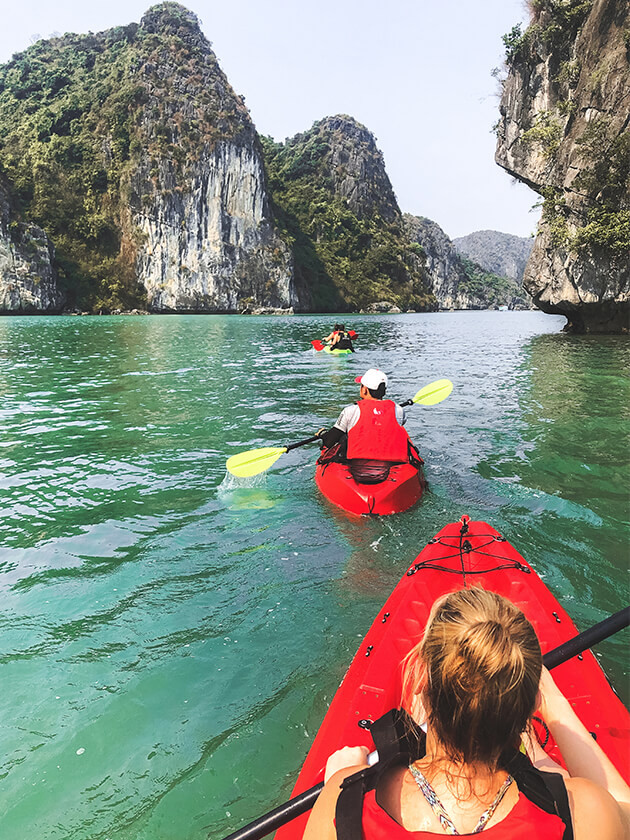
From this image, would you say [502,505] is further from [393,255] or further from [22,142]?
[393,255]

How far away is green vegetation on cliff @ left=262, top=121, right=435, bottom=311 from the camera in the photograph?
8457 centimetres

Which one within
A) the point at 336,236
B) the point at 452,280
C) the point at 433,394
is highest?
the point at 336,236

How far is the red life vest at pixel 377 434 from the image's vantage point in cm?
529

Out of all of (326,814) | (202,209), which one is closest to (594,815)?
(326,814)

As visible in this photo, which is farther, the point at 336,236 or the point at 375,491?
the point at 336,236

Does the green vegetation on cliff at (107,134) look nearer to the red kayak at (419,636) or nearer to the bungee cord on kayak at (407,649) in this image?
the red kayak at (419,636)

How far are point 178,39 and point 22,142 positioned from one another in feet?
90.2

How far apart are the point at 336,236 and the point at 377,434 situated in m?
95.0

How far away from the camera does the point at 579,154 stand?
20688mm

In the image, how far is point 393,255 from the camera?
9581cm

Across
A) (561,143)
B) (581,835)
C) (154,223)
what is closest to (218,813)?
(581,835)

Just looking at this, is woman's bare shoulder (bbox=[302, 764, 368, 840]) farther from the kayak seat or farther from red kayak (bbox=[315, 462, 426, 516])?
the kayak seat

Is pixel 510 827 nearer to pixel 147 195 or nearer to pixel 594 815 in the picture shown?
pixel 594 815

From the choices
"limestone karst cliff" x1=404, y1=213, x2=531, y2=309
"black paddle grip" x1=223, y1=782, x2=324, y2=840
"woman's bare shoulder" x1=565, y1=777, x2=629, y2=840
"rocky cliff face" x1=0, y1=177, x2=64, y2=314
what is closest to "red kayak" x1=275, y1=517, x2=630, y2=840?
"black paddle grip" x1=223, y1=782, x2=324, y2=840
